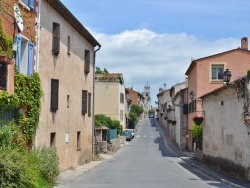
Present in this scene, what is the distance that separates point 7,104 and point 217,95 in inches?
594

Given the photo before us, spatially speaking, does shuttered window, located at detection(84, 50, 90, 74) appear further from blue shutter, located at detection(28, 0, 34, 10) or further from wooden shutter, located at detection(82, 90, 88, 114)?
blue shutter, located at detection(28, 0, 34, 10)

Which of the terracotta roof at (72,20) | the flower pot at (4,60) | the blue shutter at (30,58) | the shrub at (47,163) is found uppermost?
the terracotta roof at (72,20)

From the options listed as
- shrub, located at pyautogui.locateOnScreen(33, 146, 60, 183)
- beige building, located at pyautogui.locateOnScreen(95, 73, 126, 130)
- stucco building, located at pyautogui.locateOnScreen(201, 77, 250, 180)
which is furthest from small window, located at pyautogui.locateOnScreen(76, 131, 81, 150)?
beige building, located at pyautogui.locateOnScreen(95, 73, 126, 130)

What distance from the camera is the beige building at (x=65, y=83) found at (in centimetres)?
2034

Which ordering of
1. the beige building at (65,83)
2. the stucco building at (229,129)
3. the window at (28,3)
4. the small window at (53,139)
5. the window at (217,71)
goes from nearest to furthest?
the window at (28,3) < the stucco building at (229,129) < the beige building at (65,83) < the small window at (53,139) < the window at (217,71)

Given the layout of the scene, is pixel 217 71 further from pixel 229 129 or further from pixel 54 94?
pixel 54 94

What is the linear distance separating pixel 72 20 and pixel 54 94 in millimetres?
5322

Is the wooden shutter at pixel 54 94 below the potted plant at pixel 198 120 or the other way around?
the other way around

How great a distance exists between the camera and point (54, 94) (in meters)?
21.8

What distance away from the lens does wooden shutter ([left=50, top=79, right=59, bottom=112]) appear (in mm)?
21484

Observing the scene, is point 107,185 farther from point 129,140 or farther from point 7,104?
point 129,140

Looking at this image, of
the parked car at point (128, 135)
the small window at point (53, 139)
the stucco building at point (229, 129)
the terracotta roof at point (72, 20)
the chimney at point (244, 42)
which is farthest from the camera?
the parked car at point (128, 135)

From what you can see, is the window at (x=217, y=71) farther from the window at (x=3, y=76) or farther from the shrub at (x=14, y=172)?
the shrub at (x=14, y=172)

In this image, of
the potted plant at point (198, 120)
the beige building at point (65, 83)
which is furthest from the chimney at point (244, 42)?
the beige building at point (65, 83)
